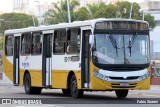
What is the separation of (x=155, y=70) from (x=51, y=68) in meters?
15.8

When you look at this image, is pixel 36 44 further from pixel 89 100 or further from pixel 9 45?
pixel 89 100

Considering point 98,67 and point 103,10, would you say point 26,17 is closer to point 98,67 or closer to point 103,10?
point 103,10

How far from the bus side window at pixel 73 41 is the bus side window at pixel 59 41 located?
0.47 meters

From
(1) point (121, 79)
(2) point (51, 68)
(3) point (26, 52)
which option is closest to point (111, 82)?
(1) point (121, 79)

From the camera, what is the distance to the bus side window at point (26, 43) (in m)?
27.5

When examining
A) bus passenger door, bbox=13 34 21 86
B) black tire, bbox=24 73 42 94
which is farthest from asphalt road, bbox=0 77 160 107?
bus passenger door, bbox=13 34 21 86

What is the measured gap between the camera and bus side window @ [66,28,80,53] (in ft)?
74.7

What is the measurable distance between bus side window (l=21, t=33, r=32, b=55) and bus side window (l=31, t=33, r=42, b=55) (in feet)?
1.24

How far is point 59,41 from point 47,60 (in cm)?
155

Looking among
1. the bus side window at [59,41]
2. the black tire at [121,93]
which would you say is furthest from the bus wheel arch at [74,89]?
the black tire at [121,93]

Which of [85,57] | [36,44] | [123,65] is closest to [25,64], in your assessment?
[36,44]

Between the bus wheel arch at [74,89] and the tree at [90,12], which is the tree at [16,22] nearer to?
the tree at [90,12]

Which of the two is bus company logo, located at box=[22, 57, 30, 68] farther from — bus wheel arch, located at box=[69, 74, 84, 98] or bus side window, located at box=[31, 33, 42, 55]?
bus wheel arch, located at box=[69, 74, 84, 98]

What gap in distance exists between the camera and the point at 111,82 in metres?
21.4
